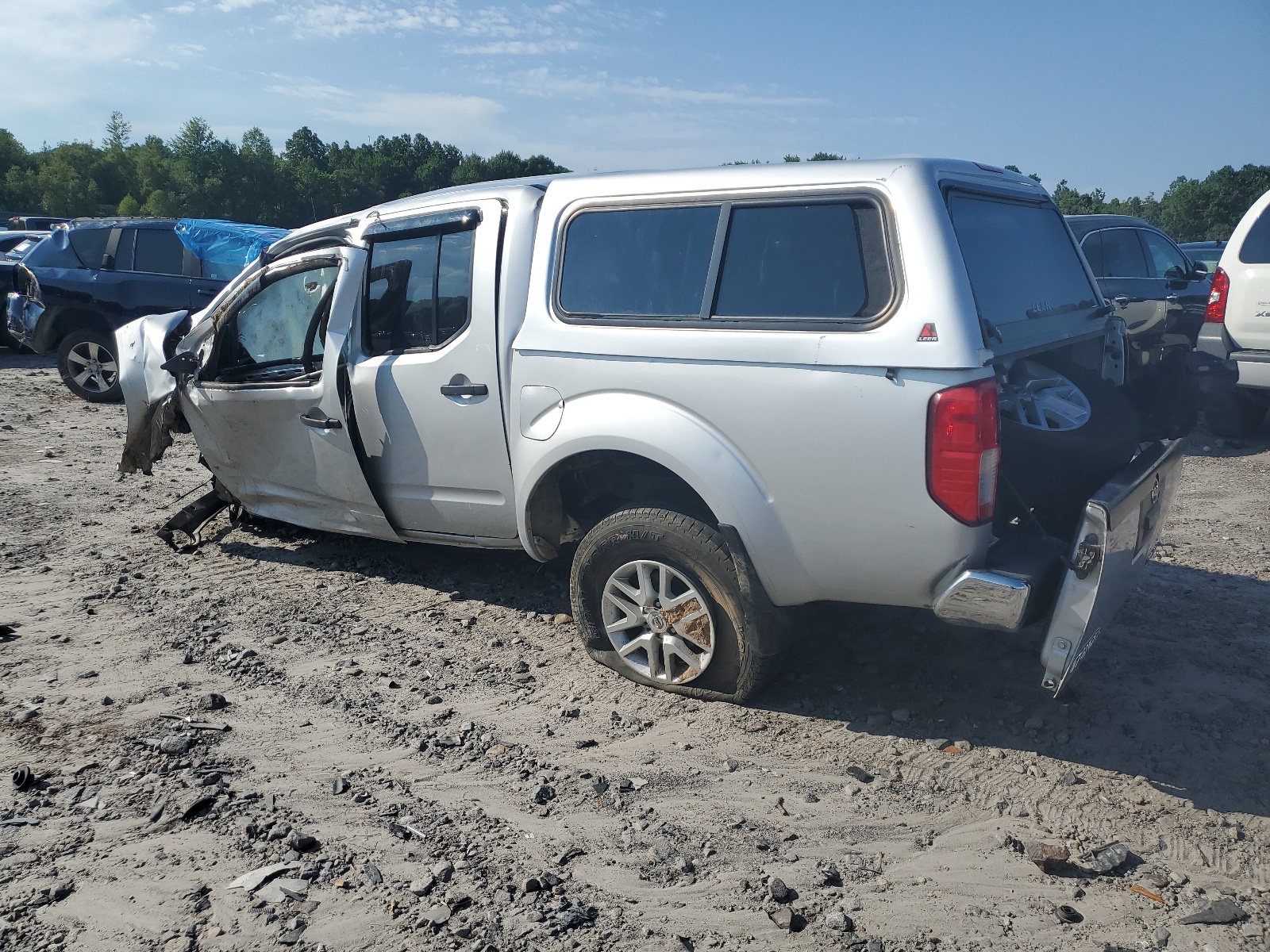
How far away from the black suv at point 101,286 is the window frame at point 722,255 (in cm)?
847

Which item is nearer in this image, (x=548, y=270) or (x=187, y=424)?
(x=548, y=270)

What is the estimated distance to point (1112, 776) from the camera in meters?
3.25

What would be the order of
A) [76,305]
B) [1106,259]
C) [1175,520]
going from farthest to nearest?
1. [76,305]
2. [1106,259]
3. [1175,520]

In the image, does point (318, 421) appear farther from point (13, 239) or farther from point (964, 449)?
point (13, 239)

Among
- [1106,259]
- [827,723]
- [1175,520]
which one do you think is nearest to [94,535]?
[827,723]

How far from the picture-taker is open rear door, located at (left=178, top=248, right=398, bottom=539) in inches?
184

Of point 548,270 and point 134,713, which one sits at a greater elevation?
point 548,270

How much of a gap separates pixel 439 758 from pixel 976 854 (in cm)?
191

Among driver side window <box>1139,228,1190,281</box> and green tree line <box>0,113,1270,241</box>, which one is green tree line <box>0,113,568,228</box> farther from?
driver side window <box>1139,228,1190,281</box>

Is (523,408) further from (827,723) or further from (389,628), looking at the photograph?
(827,723)

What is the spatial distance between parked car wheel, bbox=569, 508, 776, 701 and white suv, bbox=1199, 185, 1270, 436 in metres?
6.12

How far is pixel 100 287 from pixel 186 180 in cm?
8209

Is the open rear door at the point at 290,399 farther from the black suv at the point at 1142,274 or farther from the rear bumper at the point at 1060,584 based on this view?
the black suv at the point at 1142,274

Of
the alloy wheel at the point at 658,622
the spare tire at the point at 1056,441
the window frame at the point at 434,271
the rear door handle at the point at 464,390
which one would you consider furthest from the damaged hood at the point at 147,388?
the spare tire at the point at 1056,441
